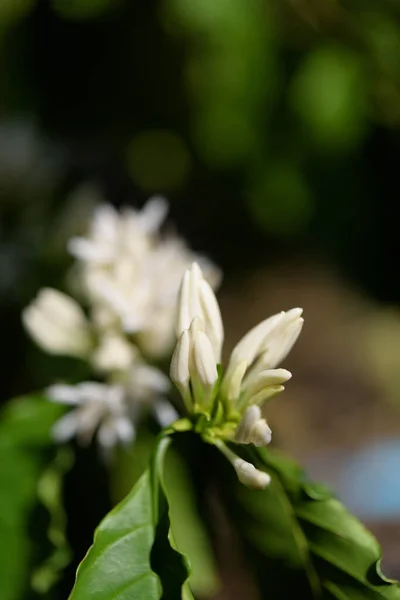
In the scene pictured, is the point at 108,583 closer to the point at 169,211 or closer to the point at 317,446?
the point at 317,446

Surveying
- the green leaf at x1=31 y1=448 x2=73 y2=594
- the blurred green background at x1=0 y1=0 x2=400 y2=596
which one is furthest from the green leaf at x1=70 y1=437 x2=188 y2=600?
the blurred green background at x1=0 y1=0 x2=400 y2=596

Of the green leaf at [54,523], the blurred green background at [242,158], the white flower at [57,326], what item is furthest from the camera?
the blurred green background at [242,158]

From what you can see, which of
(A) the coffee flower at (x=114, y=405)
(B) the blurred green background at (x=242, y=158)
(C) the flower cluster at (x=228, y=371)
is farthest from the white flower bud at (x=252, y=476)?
(B) the blurred green background at (x=242, y=158)

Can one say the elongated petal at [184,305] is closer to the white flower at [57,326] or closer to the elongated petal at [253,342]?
the elongated petal at [253,342]

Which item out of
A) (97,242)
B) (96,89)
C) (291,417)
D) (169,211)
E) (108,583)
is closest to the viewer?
(108,583)

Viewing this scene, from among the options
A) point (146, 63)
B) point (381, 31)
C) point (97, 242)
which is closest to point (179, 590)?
point (97, 242)

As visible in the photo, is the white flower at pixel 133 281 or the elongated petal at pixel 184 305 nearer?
the elongated petal at pixel 184 305

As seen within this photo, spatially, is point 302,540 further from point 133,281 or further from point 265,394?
point 133,281

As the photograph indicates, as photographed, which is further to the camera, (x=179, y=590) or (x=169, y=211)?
(x=169, y=211)
